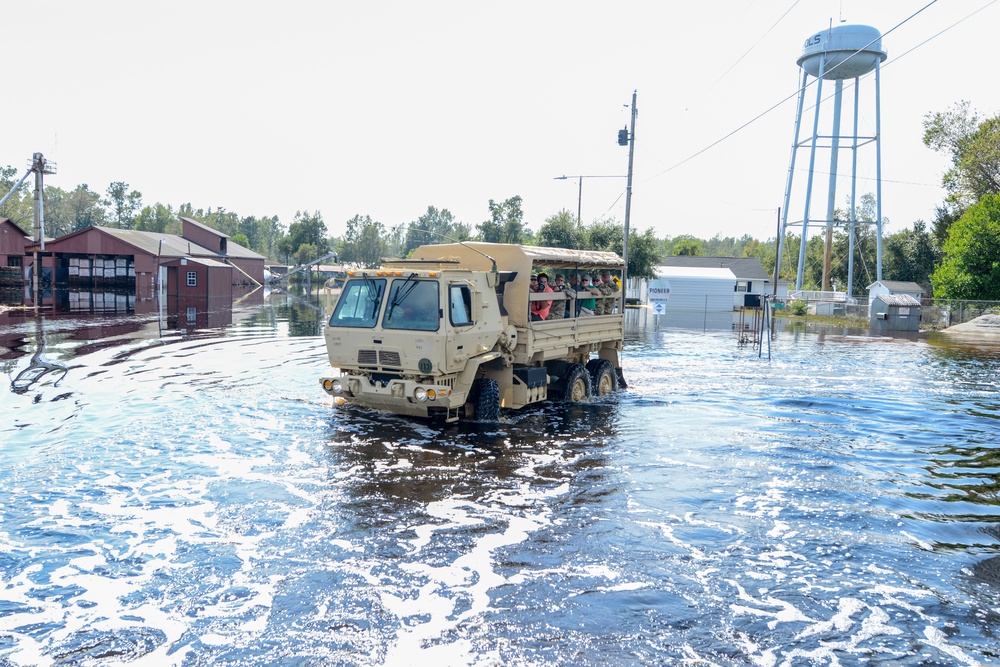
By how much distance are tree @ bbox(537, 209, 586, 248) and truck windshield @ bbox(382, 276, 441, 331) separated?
4189cm

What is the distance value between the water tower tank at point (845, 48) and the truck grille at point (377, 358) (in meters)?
46.4

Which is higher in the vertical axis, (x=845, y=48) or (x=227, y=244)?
(x=845, y=48)

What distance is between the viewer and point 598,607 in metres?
6.52

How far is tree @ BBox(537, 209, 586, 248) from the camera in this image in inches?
2122

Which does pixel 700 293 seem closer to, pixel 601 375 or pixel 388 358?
pixel 601 375

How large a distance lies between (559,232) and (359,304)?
42.8 metres

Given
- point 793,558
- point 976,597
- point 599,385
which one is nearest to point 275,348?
point 599,385

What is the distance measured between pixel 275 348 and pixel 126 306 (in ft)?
75.8

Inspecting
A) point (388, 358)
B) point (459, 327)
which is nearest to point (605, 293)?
point (459, 327)

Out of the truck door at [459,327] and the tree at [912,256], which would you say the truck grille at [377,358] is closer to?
the truck door at [459,327]

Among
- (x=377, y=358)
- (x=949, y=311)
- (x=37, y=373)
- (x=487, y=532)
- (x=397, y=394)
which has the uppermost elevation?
(x=949, y=311)

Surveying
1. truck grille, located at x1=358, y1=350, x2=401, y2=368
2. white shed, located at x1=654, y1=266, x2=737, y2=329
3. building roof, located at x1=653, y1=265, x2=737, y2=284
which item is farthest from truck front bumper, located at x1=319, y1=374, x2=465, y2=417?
building roof, located at x1=653, y1=265, x2=737, y2=284

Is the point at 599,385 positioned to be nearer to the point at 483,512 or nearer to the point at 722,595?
the point at 483,512

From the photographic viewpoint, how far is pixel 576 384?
16.2 m
